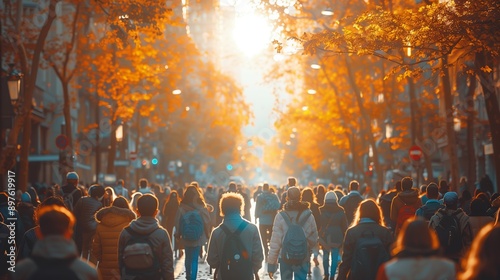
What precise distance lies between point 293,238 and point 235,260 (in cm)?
233

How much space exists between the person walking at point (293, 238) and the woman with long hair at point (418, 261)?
274 inches

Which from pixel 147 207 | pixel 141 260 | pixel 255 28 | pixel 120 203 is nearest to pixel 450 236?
pixel 120 203

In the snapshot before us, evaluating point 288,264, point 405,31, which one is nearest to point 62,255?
point 288,264

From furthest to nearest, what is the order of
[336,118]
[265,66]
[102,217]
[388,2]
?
[336,118] < [265,66] < [388,2] < [102,217]

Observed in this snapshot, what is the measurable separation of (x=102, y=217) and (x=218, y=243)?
183 centimetres

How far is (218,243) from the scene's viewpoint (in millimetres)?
12203

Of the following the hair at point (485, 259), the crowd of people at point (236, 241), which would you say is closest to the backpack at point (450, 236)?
the crowd of people at point (236, 241)

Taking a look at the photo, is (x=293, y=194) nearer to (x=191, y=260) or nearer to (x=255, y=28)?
(x=191, y=260)

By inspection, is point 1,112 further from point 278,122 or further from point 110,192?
A: point 278,122

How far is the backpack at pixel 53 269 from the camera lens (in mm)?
7363

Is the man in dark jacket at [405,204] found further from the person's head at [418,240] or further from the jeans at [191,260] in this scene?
the person's head at [418,240]

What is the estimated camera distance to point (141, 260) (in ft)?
34.3

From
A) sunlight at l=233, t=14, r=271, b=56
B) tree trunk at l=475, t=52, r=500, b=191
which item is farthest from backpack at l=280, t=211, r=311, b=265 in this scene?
sunlight at l=233, t=14, r=271, b=56

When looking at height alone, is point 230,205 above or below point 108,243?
above
